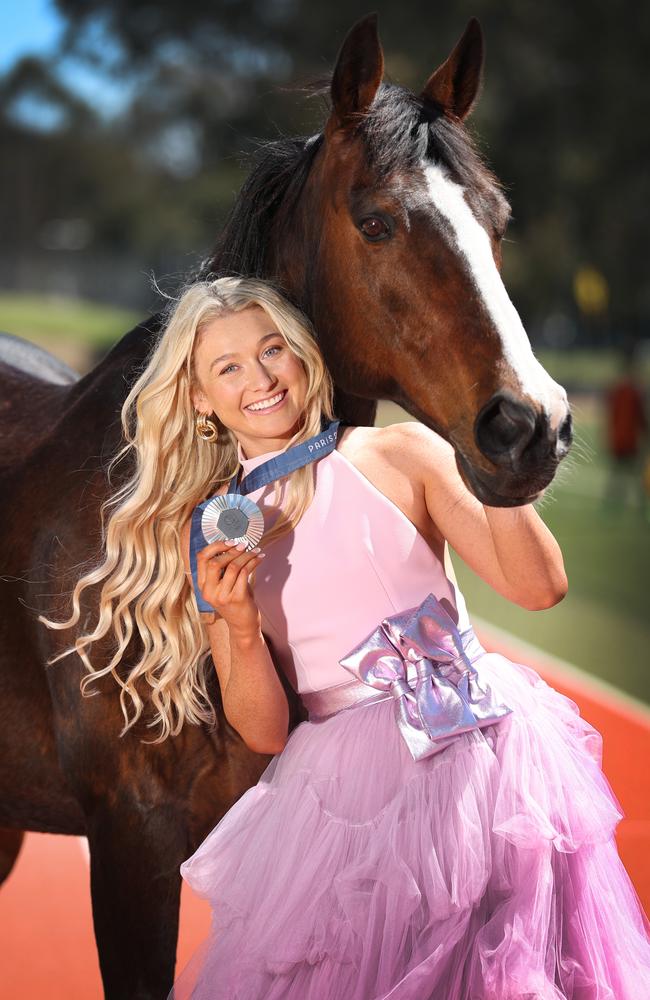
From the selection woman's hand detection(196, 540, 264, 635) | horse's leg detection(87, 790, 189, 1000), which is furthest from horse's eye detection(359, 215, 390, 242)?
horse's leg detection(87, 790, 189, 1000)

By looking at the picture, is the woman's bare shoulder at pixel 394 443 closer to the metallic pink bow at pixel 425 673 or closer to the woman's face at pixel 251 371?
the woman's face at pixel 251 371

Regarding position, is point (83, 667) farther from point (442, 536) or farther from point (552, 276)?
point (552, 276)

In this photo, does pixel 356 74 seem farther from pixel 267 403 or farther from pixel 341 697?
pixel 341 697

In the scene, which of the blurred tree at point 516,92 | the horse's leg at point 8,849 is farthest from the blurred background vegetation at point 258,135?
the horse's leg at point 8,849

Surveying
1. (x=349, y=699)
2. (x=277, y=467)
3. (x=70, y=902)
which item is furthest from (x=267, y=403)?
(x=70, y=902)

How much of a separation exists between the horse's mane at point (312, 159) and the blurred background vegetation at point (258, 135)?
11727mm

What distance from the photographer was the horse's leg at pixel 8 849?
2967mm

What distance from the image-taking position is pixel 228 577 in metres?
1.78

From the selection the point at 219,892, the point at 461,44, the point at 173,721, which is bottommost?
the point at 219,892

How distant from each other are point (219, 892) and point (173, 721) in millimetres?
303

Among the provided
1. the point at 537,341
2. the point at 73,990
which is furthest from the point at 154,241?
the point at 73,990

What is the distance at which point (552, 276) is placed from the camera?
96.4ft

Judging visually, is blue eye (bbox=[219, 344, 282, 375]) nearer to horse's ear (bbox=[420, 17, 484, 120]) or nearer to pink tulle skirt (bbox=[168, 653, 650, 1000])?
horse's ear (bbox=[420, 17, 484, 120])

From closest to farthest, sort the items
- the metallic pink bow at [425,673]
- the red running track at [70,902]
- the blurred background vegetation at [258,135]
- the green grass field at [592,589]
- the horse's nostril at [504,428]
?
the horse's nostril at [504,428]
the metallic pink bow at [425,673]
the red running track at [70,902]
the green grass field at [592,589]
the blurred background vegetation at [258,135]
